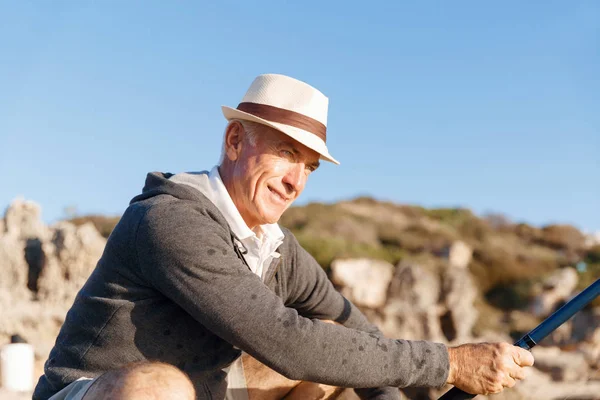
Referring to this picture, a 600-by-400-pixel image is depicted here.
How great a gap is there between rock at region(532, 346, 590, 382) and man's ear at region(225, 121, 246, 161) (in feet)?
26.8

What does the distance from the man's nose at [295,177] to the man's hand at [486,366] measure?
2.67 ft

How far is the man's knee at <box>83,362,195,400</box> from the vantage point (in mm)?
1792

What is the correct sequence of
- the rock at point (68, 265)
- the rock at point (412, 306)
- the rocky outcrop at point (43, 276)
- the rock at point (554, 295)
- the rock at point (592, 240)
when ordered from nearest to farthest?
1. the rocky outcrop at point (43, 276)
2. the rock at point (68, 265)
3. the rock at point (412, 306)
4. the rock at point (554, 295)
5. the rock at point (592, 240)

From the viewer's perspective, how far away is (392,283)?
1160 cm

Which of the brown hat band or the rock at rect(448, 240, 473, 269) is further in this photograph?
the rock at rect(448, 240, 473, 269)

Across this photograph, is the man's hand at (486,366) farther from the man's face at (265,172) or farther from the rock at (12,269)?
the rock at (12,269)

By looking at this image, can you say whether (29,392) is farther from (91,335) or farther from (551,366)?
(551,366)

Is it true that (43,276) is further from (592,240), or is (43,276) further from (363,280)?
(592,240)

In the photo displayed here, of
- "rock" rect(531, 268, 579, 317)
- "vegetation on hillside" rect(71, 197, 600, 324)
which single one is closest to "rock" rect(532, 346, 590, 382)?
"vegetation on hillside" rect(71, 197, 600, 324)

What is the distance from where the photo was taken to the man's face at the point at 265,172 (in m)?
2.73

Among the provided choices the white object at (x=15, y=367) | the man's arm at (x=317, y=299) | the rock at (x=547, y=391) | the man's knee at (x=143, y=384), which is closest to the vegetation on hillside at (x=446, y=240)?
the rock at (x=547, y=391)

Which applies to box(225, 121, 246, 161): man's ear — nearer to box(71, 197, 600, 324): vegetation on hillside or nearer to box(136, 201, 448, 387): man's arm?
box(136, 201, 448, 387): man's arm

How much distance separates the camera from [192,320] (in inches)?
99.3

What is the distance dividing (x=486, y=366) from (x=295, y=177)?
0.95 meters
